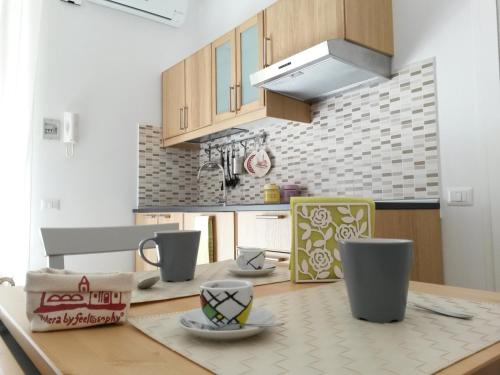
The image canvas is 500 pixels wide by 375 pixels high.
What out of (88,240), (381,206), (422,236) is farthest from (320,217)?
(422,236)

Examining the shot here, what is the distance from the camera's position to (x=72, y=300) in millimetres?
526

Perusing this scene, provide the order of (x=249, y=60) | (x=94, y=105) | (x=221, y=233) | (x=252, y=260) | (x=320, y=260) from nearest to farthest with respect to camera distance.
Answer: (x=320, y=260), (x=252, y=260), (x=221, y=233), (x=249, y=60), (x=94, y=105)

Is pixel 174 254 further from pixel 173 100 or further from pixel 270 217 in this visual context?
pixel 173 100

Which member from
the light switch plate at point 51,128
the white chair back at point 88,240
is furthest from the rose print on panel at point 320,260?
the light switch plate at point 51,128

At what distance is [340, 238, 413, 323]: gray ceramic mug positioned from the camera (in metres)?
0.53

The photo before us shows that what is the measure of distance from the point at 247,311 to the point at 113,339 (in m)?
0.17

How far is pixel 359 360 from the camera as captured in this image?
15.5 inches

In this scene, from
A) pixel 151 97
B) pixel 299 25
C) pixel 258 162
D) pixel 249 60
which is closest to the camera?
pixel 299 25

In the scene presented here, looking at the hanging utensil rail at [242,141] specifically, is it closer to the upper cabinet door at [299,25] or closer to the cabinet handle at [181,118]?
the cabinet handle at [181,118]

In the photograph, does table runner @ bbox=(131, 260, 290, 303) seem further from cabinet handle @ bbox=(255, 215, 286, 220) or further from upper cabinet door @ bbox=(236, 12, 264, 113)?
upper cabinet door @ bbox=(236, 12, 264, 113)

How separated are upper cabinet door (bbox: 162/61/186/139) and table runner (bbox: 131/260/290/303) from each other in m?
2.63

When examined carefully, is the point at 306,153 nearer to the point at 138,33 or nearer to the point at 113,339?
the point at 138,33

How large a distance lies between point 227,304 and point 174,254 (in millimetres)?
381

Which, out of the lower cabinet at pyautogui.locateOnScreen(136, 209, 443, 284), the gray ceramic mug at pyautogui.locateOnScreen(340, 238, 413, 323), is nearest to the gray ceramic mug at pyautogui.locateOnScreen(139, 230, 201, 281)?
the gray ceramic mug at pyautogui.locateOnScreen(340, 238, 413, 323)
